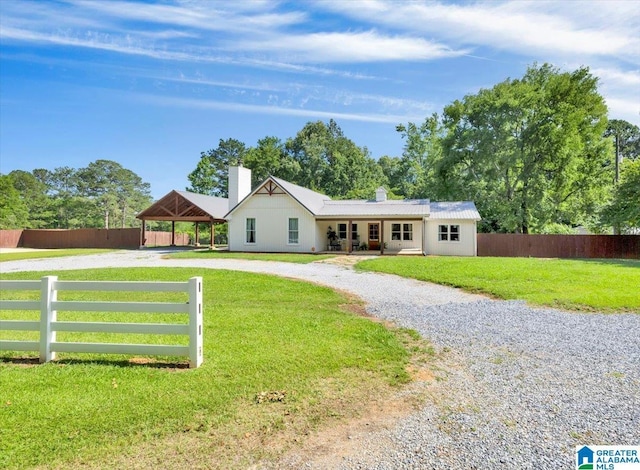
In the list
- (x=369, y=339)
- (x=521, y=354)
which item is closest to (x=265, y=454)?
(x=369, y=339)

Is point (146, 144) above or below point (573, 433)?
above

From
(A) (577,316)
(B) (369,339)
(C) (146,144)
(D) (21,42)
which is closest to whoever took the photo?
(B) (369,339)

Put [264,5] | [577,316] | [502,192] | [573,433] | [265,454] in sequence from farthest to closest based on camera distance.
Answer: [502,192] → [264,5] → [577,316] → [573,433] → [265,454]

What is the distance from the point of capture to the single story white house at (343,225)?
2486cm

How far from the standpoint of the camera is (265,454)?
122 inches

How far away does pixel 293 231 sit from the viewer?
1015 inches

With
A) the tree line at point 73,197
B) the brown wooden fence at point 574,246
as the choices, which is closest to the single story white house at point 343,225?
the brown wooden fence at point 574,246

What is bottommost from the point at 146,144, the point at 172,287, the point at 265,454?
the point at 265,454

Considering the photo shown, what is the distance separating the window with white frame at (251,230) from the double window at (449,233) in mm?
12244

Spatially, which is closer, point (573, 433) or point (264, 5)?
point (573, 433)

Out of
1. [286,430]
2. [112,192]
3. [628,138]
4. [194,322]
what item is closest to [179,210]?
[194,322]

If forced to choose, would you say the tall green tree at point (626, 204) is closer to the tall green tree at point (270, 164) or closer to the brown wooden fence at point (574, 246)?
the brown wooden fence at point (574, 246)

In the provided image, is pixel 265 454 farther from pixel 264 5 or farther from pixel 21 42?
pixel 21 42

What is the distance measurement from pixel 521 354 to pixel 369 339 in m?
2.20
